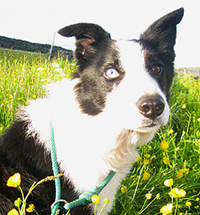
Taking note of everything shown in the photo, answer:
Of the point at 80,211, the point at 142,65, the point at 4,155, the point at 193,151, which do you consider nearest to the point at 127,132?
the point at 142,65

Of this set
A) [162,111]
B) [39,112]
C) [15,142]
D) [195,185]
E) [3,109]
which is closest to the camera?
[162,111]

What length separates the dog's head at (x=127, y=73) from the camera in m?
1.36

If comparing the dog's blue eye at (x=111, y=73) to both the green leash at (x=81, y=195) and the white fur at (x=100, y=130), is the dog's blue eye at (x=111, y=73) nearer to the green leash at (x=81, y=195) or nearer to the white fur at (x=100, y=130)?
the white fur at (x=100, y=130)

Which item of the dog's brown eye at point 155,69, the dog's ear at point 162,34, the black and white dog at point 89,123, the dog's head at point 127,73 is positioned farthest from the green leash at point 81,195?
the dog's ear at point 162,34

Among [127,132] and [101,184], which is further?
[127,132]

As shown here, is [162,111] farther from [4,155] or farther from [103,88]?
[4,155]

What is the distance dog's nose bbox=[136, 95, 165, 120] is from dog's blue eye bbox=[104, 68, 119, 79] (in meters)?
0.35

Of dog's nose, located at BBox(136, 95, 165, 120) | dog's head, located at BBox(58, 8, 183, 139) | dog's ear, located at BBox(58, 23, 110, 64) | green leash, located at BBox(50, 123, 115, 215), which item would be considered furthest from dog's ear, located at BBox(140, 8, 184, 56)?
green leash, located at BBox(50, 123, 115, 215)

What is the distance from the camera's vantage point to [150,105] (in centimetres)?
130

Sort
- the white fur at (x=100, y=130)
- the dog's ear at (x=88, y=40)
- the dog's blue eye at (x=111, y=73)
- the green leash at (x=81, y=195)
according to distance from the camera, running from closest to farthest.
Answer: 1. the green leash at (x=81, y=195)
2. the white fur at (x=100, y=130)
3. the dog's blue eye at (x=111, y=73)
4. the dog's ear at (x=88, y=40)

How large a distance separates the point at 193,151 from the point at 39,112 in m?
1.97

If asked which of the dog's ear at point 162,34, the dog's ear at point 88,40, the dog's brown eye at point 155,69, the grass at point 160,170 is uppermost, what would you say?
the dog's ear at point 162,34

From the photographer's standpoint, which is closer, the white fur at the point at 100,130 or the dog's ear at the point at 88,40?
the white fur at the point at 100,130

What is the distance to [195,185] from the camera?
2189 millimetres
